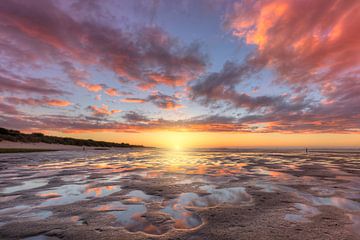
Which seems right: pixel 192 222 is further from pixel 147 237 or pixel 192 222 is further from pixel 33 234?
pixel 33 234

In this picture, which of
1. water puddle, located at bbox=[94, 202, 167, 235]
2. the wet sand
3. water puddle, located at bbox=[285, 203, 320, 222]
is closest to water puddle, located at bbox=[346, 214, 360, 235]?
the wet sand

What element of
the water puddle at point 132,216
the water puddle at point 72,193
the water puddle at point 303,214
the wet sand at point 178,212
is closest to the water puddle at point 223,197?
the wet sand at point 178,212

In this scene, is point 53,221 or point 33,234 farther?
point 53,221

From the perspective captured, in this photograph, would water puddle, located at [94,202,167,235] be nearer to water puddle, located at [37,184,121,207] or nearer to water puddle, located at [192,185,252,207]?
water puddle, located at [37,184,121,207]

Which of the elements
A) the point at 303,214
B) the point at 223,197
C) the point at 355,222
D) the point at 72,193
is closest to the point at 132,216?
Result: the point at 223,197

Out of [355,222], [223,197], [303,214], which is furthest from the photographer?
[223,197]

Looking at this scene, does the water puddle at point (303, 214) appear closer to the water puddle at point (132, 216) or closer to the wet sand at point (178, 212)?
the wet sand at point (178, 212)

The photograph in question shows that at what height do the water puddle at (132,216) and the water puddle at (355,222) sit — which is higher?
the water puddle at (355,222)

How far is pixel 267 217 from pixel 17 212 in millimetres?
5291

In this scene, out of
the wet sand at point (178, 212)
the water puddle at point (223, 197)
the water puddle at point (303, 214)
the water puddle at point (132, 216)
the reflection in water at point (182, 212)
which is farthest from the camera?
the water puddle at point (223, 197)

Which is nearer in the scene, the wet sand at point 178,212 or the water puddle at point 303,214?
the wet sand at point 178,212

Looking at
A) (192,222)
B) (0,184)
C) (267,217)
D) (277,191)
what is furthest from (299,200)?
(0,184)

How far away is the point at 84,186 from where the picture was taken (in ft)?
23.2

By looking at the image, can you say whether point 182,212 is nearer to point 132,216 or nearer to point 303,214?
point 132,216
